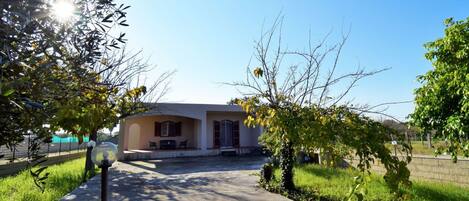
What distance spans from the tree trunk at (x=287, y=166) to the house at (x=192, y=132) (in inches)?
408

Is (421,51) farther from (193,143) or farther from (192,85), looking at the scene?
(193,143)

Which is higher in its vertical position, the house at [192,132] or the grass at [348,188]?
the house at [192,132]

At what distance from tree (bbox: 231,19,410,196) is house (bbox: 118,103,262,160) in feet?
31.6

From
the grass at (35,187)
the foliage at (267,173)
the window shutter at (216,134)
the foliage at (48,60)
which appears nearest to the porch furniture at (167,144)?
the window shutter at (216,134)

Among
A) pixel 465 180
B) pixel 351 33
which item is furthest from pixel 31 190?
pixel 465 180

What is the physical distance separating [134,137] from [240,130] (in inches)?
295

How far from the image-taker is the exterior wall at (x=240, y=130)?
790 inches

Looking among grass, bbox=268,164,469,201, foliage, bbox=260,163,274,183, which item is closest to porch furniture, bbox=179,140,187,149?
grass, bbox=268,164,469,201

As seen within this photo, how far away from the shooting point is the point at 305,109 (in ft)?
21.3

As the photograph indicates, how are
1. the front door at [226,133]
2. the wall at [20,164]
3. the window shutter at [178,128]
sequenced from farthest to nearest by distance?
the front door at [226,133] < the window shutter at [178,128] < the wall at [20,164]

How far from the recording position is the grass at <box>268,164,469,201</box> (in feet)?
22.3

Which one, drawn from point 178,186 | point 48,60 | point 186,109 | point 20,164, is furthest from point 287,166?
point 186,109

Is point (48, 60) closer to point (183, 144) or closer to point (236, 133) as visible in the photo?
point (183, 144)

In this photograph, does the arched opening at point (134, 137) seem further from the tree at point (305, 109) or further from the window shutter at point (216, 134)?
the tree at point (305, 109)
